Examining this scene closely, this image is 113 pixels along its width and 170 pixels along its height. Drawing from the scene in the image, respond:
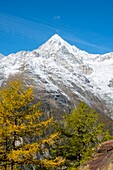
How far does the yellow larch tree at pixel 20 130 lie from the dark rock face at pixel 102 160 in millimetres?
2729

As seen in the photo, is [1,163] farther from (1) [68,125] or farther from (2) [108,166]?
(1) [68,125]

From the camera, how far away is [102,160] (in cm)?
2467

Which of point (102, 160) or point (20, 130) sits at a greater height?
point (20, 130)

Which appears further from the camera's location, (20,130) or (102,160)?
A: (102,160)

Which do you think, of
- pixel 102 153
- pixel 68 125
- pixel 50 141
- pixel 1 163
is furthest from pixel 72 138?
pixel 1 163

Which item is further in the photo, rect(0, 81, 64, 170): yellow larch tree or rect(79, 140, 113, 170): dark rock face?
rect(0, 81, 64, 170): yellow larch tree

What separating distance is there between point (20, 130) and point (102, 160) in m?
6.87

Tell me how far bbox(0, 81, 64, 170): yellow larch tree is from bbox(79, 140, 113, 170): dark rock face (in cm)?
273

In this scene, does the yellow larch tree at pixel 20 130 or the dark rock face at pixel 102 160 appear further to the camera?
the yellow larch tree at pixel 20 130

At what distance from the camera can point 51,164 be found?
24375mm

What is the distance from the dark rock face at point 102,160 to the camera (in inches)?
861

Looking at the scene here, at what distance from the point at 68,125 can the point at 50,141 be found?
1229cm

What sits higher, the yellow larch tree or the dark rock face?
the yellow larch tree

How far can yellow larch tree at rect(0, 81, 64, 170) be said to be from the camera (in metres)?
23.5
